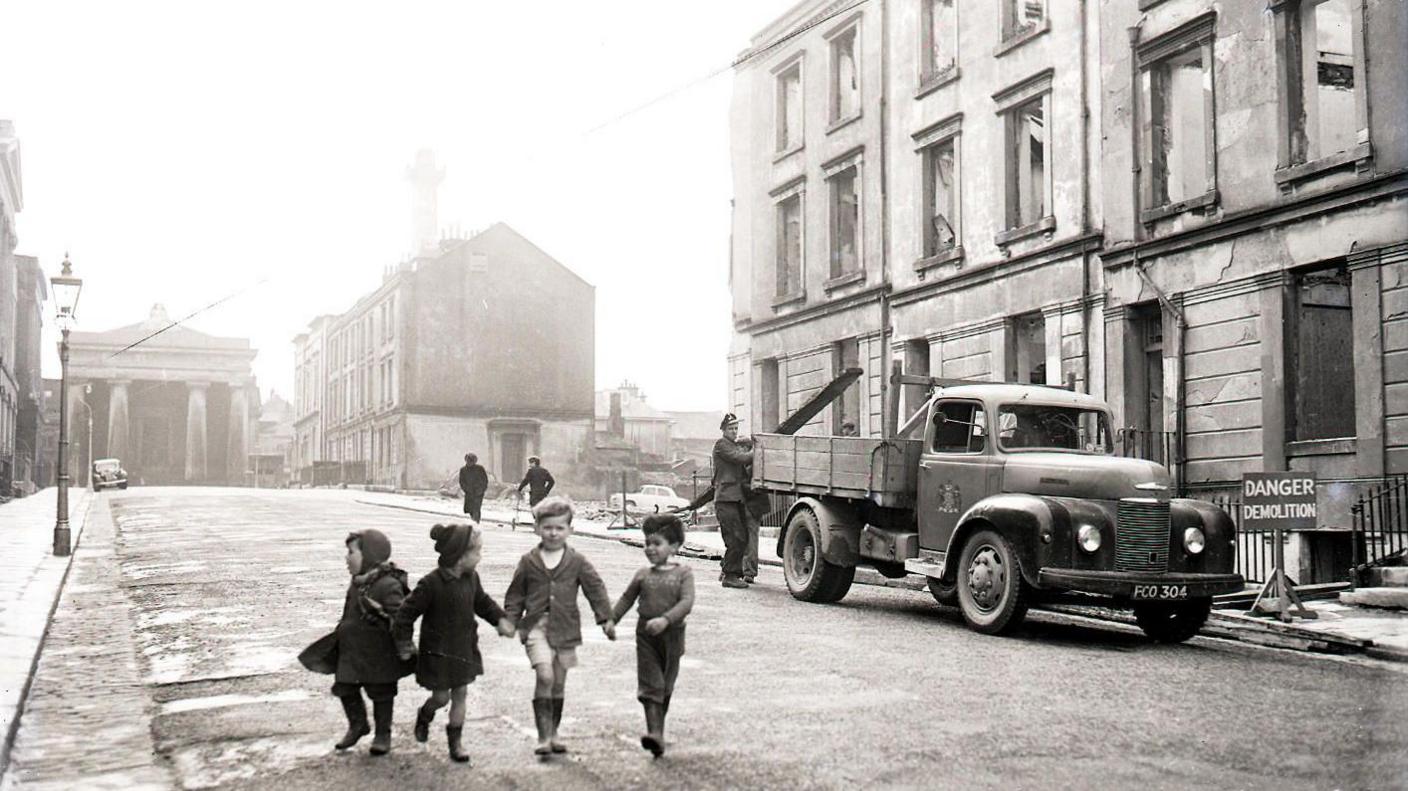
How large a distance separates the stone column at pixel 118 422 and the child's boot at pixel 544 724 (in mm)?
83483

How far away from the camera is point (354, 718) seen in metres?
5.92

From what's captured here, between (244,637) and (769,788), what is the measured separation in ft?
19.0

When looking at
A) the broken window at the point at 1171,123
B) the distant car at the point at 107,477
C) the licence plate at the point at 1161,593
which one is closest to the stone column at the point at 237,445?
the distant car at the point at 107,477

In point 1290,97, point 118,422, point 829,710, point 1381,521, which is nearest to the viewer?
point 829,710

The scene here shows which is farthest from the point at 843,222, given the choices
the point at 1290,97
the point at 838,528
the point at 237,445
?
the point at 237,445

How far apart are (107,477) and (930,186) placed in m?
44.0

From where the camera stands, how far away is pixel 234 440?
84.5 meters

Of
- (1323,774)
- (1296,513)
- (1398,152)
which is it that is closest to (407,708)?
(1323,774)

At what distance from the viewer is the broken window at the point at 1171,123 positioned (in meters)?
18.0

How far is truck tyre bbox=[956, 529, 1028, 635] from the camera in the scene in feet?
33.2

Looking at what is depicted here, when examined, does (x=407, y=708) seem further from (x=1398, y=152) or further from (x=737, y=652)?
(x=1398, y=152)

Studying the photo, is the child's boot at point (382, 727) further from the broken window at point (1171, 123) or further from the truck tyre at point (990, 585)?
the broken window at point (1171, 123)

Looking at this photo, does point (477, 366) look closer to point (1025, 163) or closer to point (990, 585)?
point (1025, 163)

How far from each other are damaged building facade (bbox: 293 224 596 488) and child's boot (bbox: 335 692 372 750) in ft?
164
